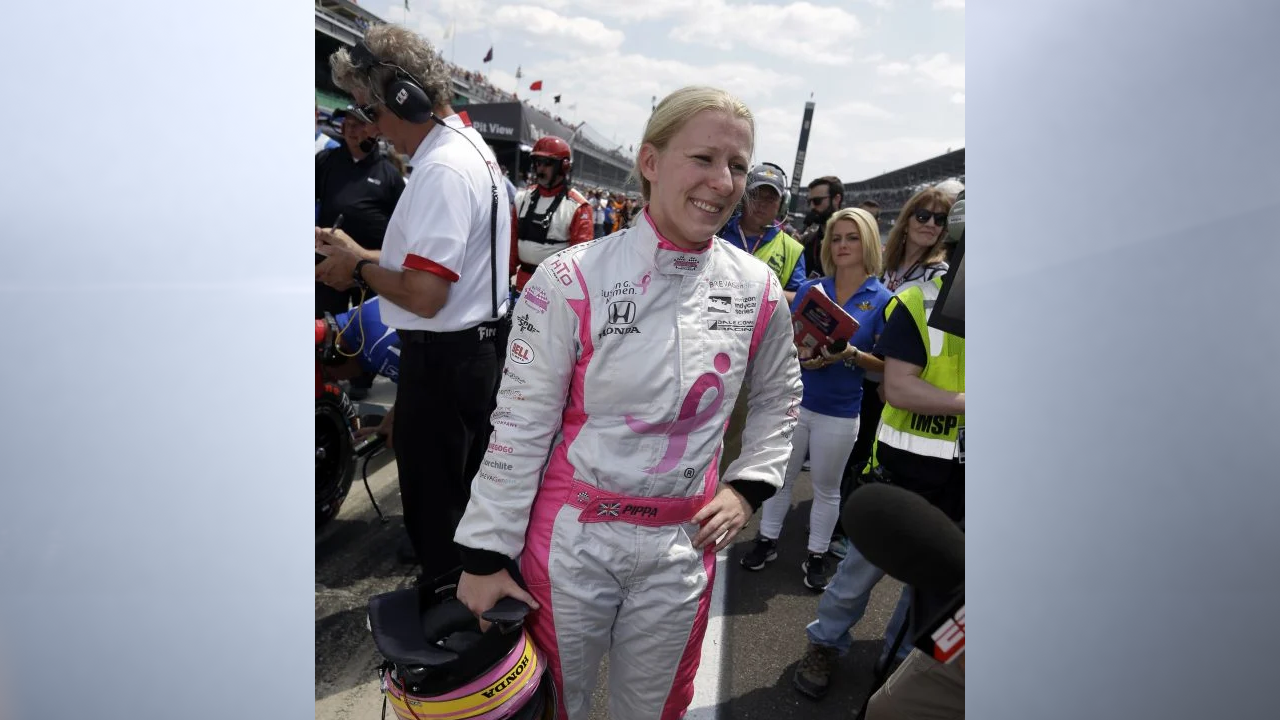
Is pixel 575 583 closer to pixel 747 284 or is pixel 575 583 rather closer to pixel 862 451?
pixel 747 284

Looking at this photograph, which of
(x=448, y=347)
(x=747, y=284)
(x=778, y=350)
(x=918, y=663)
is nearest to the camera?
(x=918, y=663)

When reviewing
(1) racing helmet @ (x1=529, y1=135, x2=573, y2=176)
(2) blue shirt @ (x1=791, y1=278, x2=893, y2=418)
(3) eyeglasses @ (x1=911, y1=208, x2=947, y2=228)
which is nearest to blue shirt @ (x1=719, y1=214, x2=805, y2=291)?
(2) blue shirt @ (x1=791, y1=278, x2=893, y2=418)

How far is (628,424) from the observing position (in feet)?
4.47

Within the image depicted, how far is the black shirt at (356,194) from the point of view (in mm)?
4469

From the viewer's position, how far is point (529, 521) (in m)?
1.44

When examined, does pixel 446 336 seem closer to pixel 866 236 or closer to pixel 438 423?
pixel 438 423

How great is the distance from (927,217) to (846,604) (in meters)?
1.88

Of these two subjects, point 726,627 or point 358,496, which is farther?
point 358,496

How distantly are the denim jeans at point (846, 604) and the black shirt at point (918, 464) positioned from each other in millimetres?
368

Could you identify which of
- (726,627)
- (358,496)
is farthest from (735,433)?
(358,496)

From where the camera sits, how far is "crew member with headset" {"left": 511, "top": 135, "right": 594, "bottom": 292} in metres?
4.96

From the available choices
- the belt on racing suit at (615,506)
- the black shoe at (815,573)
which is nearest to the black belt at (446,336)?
the belt on racing suit at (615,506)
